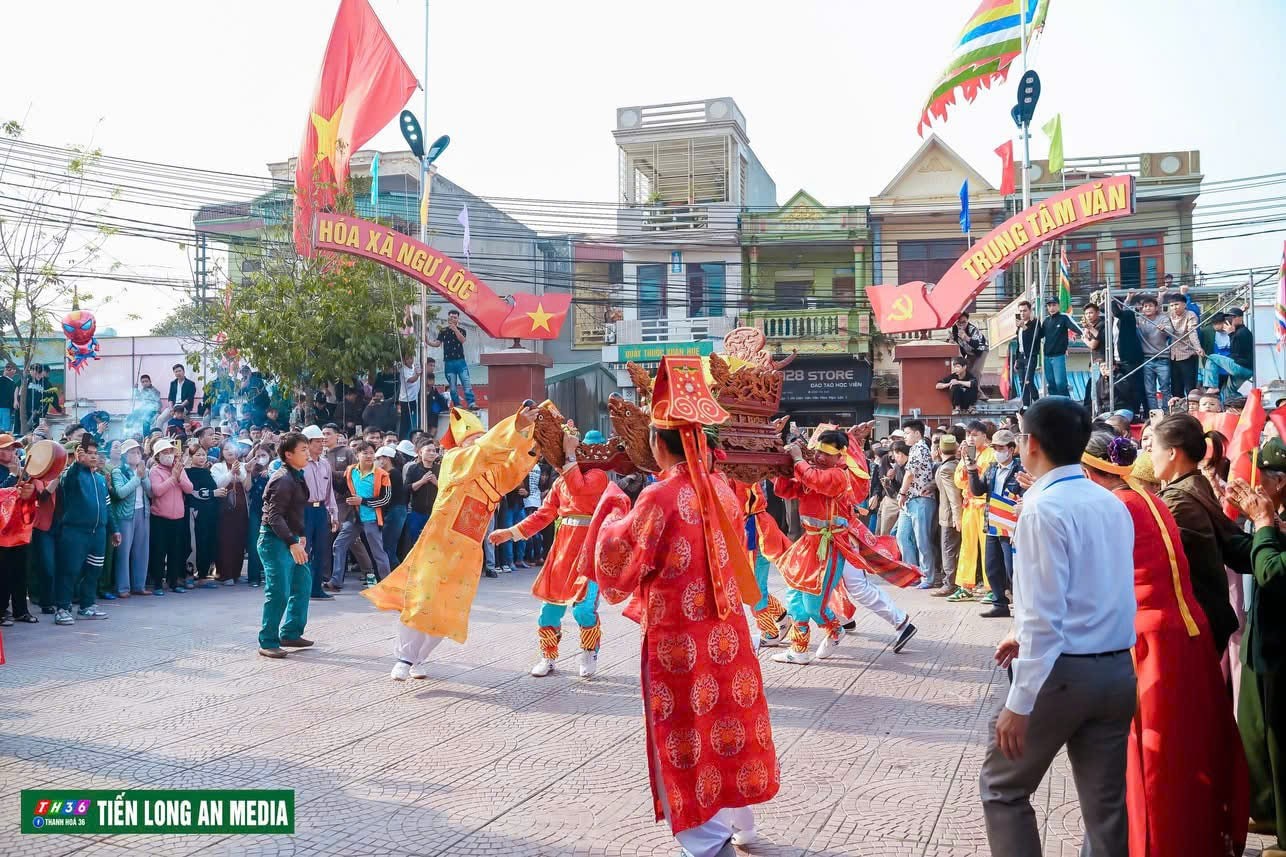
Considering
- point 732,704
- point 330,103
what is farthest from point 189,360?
point 732,704

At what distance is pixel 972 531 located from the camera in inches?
417

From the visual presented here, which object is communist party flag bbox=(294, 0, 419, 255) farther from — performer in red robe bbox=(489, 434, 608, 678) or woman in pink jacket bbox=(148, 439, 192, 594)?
performer in red robe bbox=(489, 434, 608, 678)

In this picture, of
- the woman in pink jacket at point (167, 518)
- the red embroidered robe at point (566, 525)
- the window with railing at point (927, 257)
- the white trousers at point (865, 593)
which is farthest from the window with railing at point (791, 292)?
the red embroidered robe at point (566, 525)

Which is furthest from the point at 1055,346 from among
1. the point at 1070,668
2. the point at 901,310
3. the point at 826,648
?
the point at 1070,668

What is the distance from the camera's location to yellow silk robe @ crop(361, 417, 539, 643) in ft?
22.9

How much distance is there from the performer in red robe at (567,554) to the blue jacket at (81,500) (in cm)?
522

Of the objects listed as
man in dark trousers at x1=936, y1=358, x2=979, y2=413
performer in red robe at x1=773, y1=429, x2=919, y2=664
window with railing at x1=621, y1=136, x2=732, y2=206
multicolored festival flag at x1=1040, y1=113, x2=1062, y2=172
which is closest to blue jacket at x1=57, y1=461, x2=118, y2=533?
performer in red robe at x1=773, y1=429, x2=919, y2=664

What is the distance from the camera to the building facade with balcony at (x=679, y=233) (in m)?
27.0

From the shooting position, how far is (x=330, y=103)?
18281mm

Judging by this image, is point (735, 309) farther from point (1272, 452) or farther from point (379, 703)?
point (1272, 452)

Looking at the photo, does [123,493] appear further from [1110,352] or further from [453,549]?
[1110,352]

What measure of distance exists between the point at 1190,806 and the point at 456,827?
110 inches

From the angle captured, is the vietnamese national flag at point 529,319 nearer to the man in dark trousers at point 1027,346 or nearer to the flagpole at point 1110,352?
the man in dark trousers at point 1027,346

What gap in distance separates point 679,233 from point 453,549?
21.6 m
